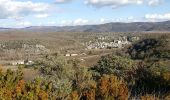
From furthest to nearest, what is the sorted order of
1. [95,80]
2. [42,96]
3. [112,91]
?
[95,80], [112,91], [42,96]

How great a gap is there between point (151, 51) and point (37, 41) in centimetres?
11183

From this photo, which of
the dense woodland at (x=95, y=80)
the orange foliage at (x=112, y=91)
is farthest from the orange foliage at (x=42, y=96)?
the orange foliage at (x=112, y=91)

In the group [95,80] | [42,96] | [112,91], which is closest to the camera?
[42,96]

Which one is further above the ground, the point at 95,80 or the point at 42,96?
the point at 42,96

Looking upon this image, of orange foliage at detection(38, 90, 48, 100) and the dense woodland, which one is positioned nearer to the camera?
orange foliage at detection(38, 90, 48, 100)

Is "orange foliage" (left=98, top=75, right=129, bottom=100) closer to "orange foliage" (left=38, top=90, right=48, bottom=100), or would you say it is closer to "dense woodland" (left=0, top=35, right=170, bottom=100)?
"dense woodland" (left=0, top=35, right=170, bottom=100)

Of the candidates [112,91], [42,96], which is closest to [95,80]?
[112,91]

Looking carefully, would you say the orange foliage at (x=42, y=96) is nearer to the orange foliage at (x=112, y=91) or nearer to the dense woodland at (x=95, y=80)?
the dense woodland at (x=95, y=80)

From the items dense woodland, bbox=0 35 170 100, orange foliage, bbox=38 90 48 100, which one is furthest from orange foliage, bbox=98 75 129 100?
orange foliage, bbox=38 90 48 100

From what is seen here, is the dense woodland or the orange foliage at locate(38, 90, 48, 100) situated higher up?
the orange foliage at locate(38, 90, 48, 100)

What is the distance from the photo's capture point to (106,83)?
17234 mm

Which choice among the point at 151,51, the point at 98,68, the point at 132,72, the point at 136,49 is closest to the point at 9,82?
the point at 132,72

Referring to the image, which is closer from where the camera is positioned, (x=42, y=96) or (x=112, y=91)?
(x=42, y=96)

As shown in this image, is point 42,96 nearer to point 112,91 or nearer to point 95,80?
point 112,91
